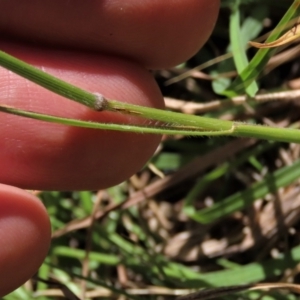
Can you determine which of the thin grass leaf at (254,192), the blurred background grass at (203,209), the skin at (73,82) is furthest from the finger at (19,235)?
the thin grass leaf at (254,192)

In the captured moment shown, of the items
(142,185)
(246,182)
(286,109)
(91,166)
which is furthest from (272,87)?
(91,166)

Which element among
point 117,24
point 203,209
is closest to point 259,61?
point 117,24

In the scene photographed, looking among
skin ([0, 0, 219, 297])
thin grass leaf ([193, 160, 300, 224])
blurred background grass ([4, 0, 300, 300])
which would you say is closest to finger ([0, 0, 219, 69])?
skin ([0, 0, 219, 297])

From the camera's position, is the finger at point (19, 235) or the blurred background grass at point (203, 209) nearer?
the finger at point (19, 235)

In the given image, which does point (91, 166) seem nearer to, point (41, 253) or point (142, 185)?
point (41, 253)

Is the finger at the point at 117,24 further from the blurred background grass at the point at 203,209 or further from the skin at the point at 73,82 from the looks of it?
the blurred background grass at the point at 203,209

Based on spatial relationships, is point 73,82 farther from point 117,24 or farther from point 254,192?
point 254,192

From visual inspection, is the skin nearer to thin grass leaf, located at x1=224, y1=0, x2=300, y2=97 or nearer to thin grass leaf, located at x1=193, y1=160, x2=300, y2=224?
thin grass leaf, located at x1=224, y1=0, x2=300, y2=97
